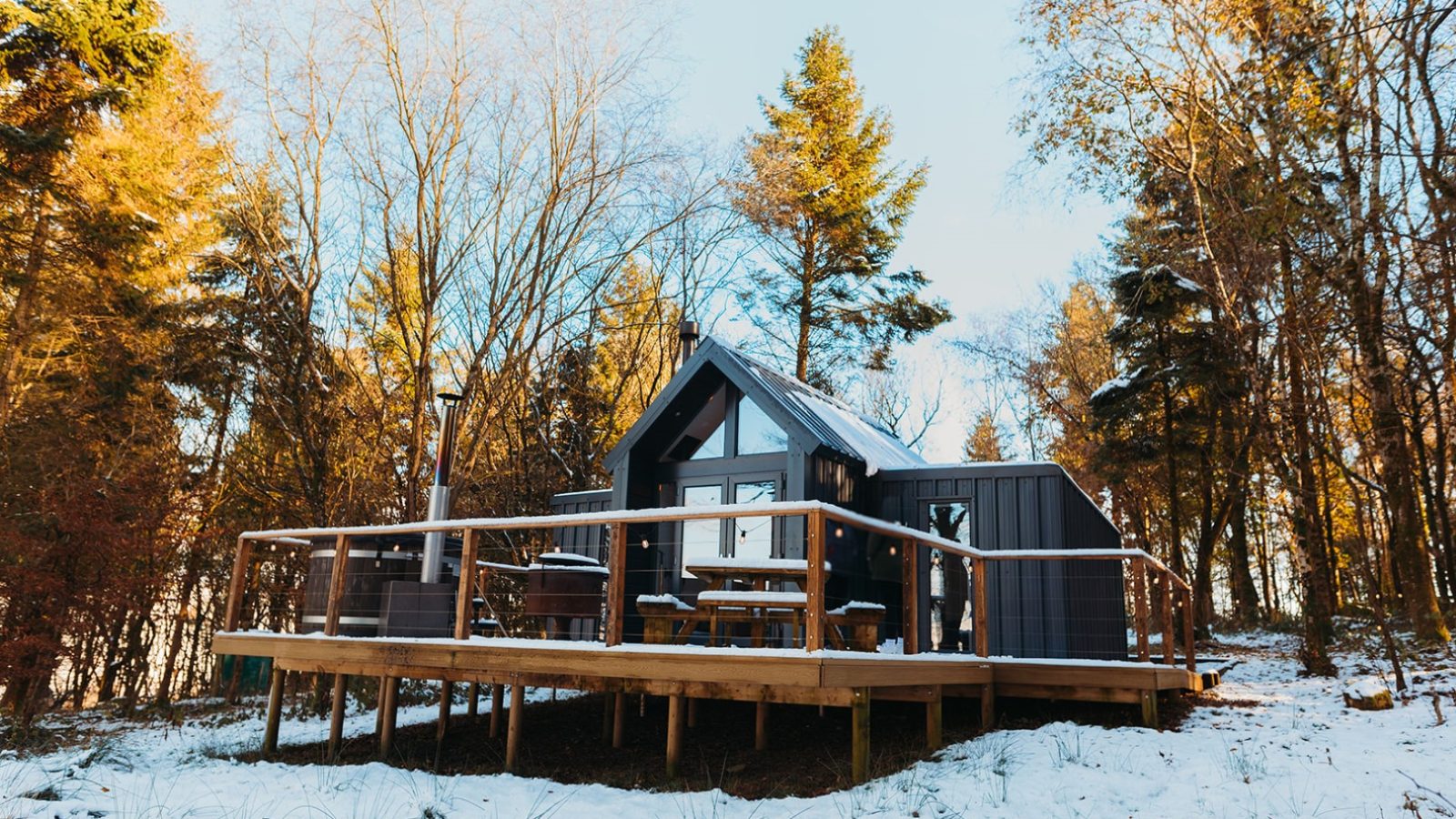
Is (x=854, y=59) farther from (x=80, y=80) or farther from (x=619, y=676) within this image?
(x=619, y=676)

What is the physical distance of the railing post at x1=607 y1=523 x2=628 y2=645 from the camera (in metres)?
6.55

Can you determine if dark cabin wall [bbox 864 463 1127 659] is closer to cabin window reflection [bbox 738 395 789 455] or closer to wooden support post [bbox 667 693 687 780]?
cabin window reflection [bbox 738 395 789 455]

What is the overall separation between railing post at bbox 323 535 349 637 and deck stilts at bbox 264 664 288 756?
862 mm

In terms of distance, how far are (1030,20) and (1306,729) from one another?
9148mm

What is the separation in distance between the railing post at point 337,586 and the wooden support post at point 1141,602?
7.03 meters

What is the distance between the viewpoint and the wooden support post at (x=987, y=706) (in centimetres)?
801

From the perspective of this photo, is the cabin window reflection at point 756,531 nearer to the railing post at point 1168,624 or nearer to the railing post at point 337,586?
the railing post at point 1168,624

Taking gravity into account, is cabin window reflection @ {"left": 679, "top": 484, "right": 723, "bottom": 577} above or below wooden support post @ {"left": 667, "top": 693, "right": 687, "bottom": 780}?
above

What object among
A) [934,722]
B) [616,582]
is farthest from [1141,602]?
[616,582]

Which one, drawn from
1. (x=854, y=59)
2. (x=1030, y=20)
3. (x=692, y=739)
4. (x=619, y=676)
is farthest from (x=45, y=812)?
(x=854, y=59)

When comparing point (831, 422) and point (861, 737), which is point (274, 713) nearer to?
point (861, 737)

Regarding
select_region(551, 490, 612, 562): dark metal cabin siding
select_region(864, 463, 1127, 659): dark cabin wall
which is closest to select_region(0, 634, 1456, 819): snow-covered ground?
select_region(864, 463, 1127, 659): dark cabin wall

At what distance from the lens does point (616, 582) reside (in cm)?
655

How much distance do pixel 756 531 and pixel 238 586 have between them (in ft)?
17.8
